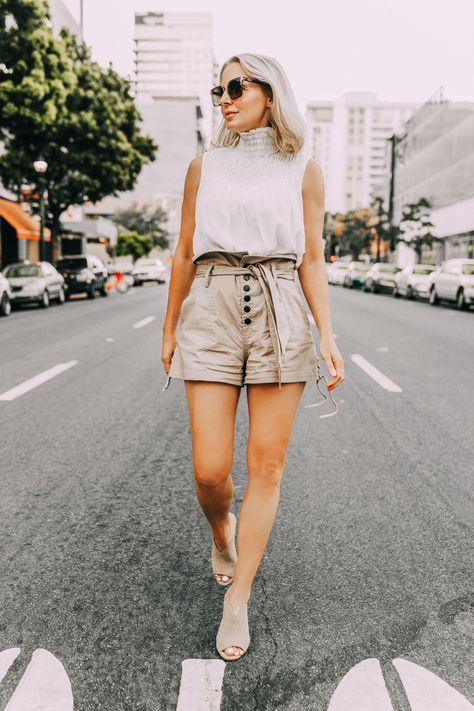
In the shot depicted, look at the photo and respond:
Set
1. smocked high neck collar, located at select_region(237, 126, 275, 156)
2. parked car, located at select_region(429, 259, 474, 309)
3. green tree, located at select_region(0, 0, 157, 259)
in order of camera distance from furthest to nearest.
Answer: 1. green tree, located at select_region(0, 0, 157, 259)
2. parked car, located at select_region(429, 259, 474, 309)
3. smocked high neck collar, located at select_region(237, 126, 275, 156)

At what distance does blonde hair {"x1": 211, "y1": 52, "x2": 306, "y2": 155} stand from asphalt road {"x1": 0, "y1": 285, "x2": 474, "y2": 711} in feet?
5.64

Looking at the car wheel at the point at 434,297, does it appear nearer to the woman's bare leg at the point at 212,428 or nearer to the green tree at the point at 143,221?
the woman's bare leg at the point at 212,428

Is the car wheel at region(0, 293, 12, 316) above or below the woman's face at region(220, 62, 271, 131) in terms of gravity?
below

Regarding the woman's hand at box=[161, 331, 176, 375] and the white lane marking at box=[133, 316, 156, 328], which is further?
the white lane marking at box=[133, 316, 156, 328]

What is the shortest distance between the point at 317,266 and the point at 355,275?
4144 centimetres

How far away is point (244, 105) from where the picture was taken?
9.01 feet

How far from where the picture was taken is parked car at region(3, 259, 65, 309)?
22.8 m

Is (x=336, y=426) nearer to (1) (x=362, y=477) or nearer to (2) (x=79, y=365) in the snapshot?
(1) (x=362, y=477)

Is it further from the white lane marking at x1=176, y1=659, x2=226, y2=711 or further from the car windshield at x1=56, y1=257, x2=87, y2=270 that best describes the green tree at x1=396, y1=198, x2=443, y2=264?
the white lane marking at x1=176, y1=659, x2=226, y2=711

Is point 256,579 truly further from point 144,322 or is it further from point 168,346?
point 144,322

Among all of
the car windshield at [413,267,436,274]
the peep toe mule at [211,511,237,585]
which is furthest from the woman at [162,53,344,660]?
the car windshield at [413,267,436,274]

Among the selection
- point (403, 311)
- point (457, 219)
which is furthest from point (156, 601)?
point (457, 219)

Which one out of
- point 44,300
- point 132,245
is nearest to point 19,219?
point 44,300

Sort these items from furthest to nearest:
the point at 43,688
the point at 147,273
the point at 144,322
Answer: the point at 147,273
the point at 144,322
the point at 43,688
